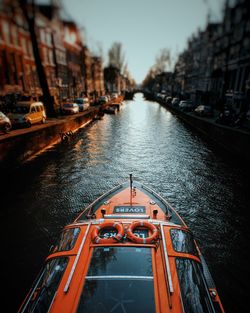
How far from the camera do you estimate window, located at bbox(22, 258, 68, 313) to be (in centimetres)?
311

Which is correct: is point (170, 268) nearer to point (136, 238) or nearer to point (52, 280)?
point (136, 238)

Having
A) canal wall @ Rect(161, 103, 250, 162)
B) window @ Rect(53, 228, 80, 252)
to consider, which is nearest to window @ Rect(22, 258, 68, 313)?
window @ Rect(53, 228, 80, 252)

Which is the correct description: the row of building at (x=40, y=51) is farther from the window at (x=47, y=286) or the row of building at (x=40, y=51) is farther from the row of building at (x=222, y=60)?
the row of building at (x=222, y=60)

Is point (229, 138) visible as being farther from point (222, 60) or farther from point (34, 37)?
point (222, 60)

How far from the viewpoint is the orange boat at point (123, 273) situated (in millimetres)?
2945

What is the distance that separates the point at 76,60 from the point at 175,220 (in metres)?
60.2

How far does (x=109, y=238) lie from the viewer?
381 centimetres

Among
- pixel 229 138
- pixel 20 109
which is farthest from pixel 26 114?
pixel 229 138

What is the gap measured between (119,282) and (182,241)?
1.67 m

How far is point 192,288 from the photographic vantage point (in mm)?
3305

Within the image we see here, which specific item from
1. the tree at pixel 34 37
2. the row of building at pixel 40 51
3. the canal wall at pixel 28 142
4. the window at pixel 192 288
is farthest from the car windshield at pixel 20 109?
the window at pixel 192 288

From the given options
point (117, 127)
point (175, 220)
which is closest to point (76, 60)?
point (117, 127)

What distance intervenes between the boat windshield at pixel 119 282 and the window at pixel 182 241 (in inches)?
26.5

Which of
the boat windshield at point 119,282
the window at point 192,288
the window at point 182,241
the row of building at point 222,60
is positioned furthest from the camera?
the row of building at point 222,60
